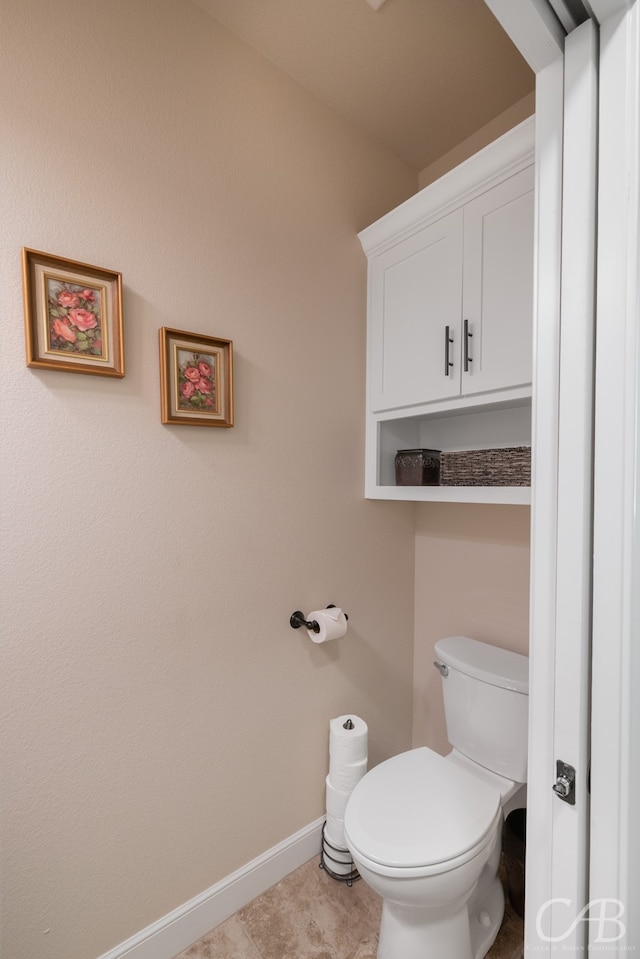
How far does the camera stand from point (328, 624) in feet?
4.99

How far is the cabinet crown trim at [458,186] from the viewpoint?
4.05 ft

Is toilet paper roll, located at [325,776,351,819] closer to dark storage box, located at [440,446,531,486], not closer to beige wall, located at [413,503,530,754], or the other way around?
beige wall, located at [413,503,530,754]

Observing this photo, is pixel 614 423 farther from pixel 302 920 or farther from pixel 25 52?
pixel 302 920

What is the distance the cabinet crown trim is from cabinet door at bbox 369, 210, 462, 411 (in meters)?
0.04

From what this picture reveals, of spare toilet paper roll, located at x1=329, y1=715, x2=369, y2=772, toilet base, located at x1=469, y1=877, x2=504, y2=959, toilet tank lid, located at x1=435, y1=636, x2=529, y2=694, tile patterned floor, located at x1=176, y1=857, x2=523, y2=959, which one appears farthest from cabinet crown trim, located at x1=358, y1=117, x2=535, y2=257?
tile patterned floor, located at x1=176, y1=857, x2=523, y2=959

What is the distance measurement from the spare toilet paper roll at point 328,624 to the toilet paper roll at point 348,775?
46 centimetres

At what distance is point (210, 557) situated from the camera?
1372 mm

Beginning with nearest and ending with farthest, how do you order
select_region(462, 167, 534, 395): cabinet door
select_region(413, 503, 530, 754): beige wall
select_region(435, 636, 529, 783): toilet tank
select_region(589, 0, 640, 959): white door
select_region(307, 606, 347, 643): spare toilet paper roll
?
select_region(589, 0, 640, 959): white door → select_region(462, 167, 534, 395): cabinet door → select_region(435, 636, 529, 783): toilet tank → select_region(307, 606, 347, 643): spare toilet paper roll → select_region(413, 503, 530, 754): beige wall

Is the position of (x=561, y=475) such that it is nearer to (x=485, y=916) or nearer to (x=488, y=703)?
(x=488, y=703)

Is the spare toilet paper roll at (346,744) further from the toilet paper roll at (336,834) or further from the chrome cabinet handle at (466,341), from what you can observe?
the chrome cabinet handle at (466,341)

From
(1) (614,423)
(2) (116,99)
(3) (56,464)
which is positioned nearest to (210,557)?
(3) (56,464)

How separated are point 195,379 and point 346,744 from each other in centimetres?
132

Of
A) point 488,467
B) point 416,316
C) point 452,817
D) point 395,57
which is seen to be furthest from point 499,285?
point 452,817

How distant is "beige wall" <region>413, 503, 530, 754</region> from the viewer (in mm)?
1623
